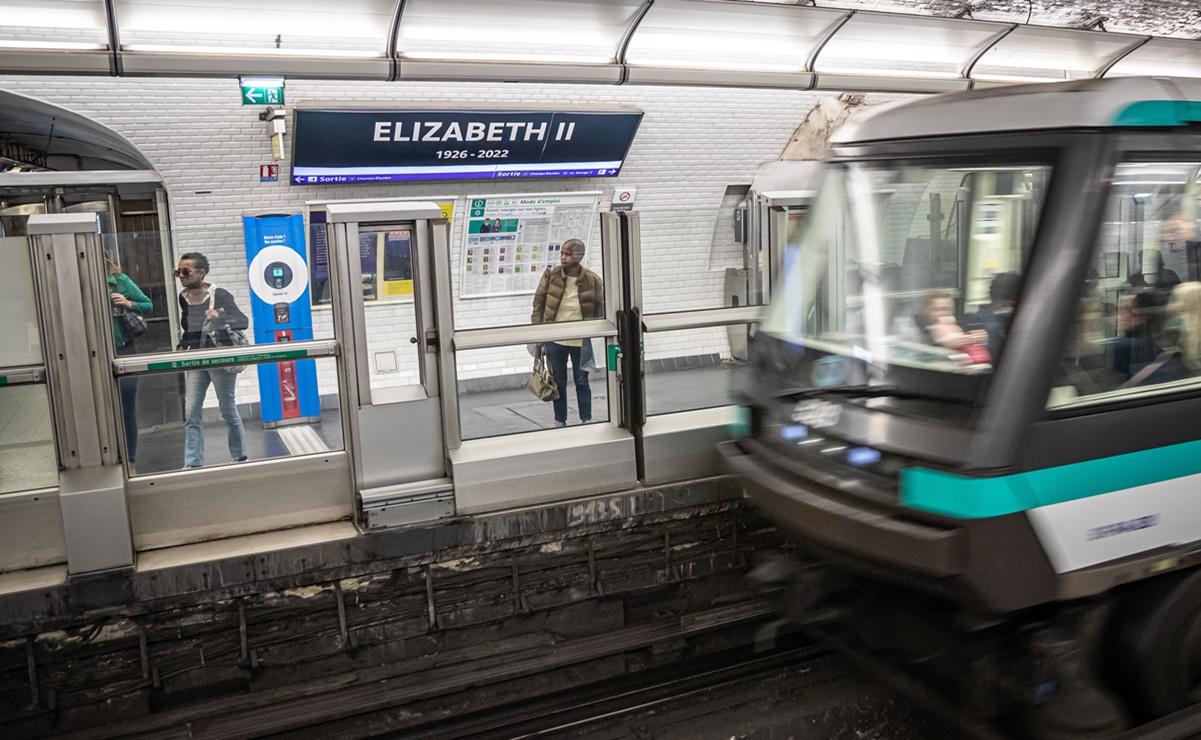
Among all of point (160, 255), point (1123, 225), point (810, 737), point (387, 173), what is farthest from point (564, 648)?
point (387, 173)

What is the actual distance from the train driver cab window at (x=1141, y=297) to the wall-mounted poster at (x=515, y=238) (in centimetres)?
327

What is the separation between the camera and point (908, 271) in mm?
4363

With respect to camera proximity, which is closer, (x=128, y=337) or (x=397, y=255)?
(x=128, y=337)

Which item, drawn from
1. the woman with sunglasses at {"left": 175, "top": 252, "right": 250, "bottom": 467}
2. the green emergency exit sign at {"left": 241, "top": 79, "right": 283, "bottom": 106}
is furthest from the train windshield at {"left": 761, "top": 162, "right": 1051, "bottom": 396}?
the green emergency exit sign at {"left": 241, "top": 79, "right": 283, "bottom": 106}

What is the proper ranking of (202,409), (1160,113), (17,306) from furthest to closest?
(202,409) < (17,306) < (1160,113)

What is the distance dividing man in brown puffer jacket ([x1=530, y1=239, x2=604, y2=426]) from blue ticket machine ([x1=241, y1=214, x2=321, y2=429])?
1.44 metres

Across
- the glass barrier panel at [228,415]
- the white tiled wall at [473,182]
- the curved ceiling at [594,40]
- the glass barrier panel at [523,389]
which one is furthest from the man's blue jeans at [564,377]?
the curved ceiling at [594,40]

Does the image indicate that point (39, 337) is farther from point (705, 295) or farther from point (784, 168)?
point (784, 168)

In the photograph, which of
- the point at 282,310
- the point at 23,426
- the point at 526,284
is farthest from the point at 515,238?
the point at 23,426

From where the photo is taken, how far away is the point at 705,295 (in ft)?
21.0

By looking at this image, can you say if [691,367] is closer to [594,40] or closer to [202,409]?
[202,409]

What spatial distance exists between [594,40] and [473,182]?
287 cm

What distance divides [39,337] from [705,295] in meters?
3.88

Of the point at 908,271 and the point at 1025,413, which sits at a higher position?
the point at 908,271
